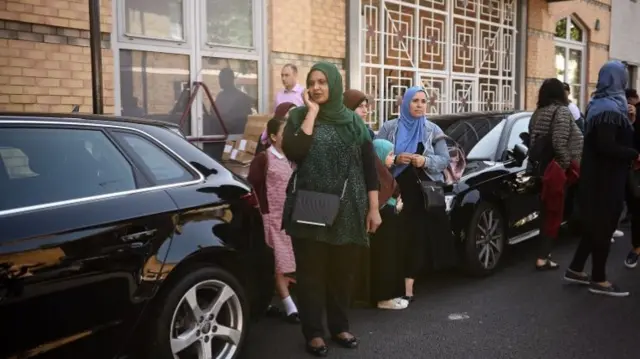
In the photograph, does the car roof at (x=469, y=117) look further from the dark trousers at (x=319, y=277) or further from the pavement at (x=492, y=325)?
the dark trousers at (x=319, y=277)

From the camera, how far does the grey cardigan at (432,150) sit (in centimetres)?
518

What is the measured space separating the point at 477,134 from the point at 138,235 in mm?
4333

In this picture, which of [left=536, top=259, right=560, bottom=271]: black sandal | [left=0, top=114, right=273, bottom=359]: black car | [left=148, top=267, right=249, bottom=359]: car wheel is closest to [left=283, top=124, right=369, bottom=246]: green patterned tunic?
[left=0, top=114, right=273, bottom=359]: black car

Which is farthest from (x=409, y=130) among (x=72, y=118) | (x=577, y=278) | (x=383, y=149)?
(x=72, y=118)

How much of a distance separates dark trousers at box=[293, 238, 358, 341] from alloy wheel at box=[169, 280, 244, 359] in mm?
480

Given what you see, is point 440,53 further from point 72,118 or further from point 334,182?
point 72,118

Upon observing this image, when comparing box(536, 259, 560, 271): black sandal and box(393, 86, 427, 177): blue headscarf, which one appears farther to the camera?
box(536, 259, 560, 271): black sandal

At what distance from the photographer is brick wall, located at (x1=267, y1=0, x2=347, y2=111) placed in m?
9.05

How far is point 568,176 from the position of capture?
6.53 meters

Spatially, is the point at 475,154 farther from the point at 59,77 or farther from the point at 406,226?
the point at 59,77

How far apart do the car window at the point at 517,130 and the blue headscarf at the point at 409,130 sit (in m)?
1.81

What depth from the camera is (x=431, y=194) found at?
512 centimetres

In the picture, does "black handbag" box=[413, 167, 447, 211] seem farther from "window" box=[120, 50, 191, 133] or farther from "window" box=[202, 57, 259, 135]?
"window" box=[202, 57, 259, 135]

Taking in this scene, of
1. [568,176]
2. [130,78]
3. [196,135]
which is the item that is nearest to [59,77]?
[130,78]
